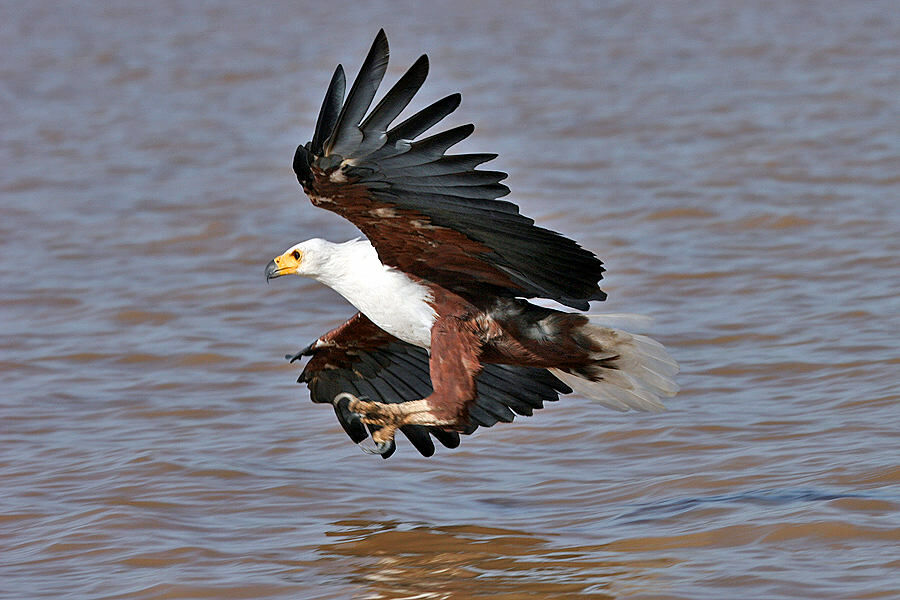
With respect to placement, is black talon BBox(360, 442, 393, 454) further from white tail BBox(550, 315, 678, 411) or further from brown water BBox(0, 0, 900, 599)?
white tail BBox(550, 315, 678, 411)

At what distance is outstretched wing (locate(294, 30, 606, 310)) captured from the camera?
14.4 feet

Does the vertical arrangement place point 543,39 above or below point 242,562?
above

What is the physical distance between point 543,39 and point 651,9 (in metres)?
2.08

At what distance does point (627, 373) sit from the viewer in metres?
5.30

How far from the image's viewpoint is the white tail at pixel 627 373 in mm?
5191

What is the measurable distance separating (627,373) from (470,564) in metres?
0.88

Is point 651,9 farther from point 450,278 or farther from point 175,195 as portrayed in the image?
point 450,278

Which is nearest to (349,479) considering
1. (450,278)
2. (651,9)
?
(450,278)

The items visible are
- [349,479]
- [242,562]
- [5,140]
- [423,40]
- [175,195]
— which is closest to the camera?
[242,562]

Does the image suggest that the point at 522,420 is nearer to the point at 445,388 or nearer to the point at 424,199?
the point at 445,388

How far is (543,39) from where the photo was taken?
16.0 meters

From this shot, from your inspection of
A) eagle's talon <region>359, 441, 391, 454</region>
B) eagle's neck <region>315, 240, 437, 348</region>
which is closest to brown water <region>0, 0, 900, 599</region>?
eagle's talon <region>359, 441, 391, 454</region>

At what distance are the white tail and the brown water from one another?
1.28 feet

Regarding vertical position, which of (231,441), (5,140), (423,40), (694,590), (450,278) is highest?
(423,40)
